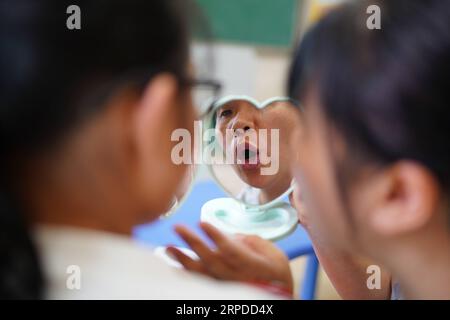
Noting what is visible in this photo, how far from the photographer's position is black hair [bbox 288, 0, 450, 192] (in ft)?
1.29

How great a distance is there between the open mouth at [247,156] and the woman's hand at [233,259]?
91 mm

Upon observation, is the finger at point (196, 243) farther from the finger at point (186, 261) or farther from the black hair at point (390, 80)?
the black hair at point (390, 80)

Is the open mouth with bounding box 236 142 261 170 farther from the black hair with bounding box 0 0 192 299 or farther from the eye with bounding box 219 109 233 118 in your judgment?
A: the black hair with bounding box 0 0 192 299

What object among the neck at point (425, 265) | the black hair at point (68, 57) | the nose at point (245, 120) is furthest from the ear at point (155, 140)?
the neck at point (425, 265)

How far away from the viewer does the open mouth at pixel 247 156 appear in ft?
1.85

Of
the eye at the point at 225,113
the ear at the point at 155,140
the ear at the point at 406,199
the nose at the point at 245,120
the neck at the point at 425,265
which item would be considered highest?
the eye at the point at 225,113

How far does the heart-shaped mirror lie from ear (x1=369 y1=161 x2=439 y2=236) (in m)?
0.13

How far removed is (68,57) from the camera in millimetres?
394

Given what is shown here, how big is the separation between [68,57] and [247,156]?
0.26 m

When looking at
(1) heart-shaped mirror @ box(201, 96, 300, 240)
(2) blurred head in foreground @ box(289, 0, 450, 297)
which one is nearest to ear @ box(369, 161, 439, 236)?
(2) blurred head in foreground @ box(289, 0, 450, 297)

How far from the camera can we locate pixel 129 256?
0.44 meters

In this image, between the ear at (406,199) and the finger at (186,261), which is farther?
the finger at (186,261)
